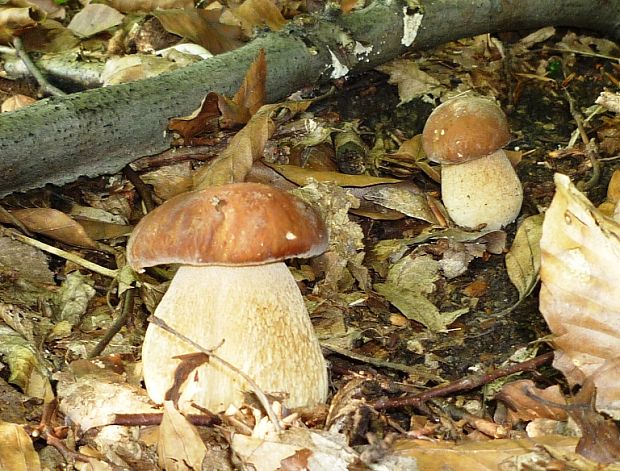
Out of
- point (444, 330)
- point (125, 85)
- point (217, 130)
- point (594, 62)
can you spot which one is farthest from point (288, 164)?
point (594, 62)

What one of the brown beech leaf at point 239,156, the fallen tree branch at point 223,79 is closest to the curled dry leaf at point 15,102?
the fallen tree branch at point 223,79

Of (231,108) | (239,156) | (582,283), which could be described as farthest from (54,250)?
(582,283)

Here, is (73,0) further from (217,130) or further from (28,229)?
(28,229)

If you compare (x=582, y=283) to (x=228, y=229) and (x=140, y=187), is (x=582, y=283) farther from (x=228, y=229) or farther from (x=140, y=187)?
(x=140, y=187)

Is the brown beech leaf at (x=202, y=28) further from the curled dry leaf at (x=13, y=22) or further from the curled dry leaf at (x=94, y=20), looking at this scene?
the curled dry leaf at (x=13, y=22)

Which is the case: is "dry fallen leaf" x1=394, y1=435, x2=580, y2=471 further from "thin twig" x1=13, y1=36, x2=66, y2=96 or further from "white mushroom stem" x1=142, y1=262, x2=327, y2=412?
"thin twig" x1=13, y1=36, x2=66, y2=96

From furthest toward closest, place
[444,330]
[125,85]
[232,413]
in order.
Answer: [125,85], [444,330], [232,413]

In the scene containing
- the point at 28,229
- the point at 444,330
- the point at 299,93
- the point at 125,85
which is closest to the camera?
the point at 444,330
